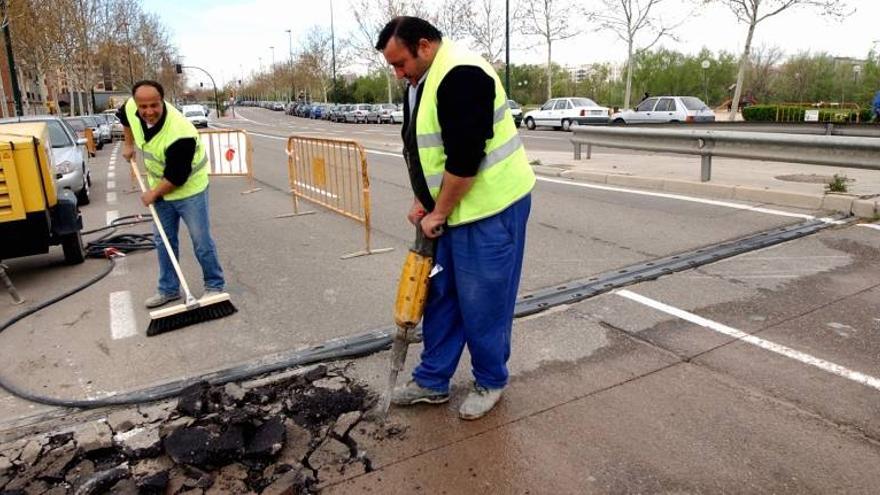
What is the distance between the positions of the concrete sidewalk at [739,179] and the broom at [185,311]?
715 centimetres

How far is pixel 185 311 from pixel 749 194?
7.51 meters

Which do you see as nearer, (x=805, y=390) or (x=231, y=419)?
(x=231, y=419)

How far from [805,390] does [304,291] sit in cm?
378

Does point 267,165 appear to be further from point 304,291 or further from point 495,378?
point 495,378

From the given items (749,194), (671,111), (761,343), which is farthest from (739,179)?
(671,111)

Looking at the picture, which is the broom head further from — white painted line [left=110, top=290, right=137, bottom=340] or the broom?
white painted line [left=110, top=290, right=137, bottom=340]

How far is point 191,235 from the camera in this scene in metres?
4.96

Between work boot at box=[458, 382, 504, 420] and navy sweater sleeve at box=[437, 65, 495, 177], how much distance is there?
1.21 metres

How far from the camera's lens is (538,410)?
10.7 ft

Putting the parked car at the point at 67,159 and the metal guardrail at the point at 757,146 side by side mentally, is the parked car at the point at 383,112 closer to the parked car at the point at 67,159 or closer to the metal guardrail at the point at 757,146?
the parked car at the point at 67,159

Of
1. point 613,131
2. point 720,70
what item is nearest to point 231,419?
point 613,131

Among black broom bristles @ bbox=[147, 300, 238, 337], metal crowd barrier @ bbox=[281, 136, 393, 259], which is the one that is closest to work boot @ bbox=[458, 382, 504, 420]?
black broom bristles @ bbox=[147, 300, 238, 337]

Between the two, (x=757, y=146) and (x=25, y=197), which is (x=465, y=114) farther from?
(x=757, y=146)

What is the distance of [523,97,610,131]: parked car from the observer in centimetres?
2816
